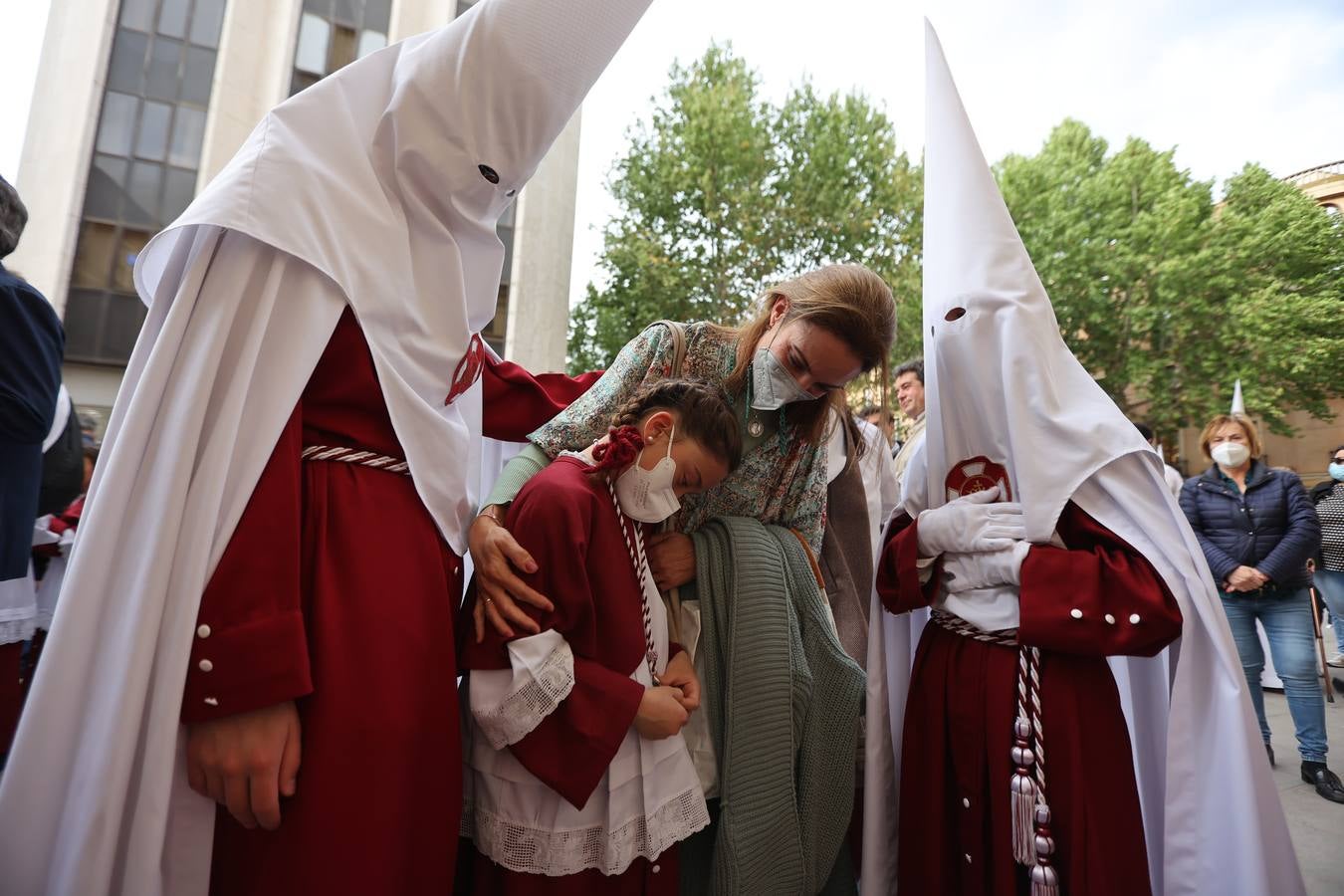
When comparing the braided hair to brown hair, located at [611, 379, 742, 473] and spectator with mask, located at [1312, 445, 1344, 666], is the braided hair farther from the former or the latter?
spectator with mask, located at [1312, 445, 1344, 666]

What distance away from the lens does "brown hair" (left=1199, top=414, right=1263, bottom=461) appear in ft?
15.9

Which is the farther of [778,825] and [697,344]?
[697,344]

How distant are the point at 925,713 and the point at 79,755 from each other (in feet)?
6.03

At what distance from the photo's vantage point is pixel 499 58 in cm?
148

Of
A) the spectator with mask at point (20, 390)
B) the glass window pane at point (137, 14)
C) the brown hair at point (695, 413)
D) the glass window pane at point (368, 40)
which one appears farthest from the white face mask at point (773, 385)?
the glass window pane at point (137, 14)

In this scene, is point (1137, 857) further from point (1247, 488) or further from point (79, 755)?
point (1247, 488)

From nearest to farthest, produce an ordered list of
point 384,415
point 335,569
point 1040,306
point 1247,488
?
point 335,569 < point 384,415 < point 1040,306 < point 1247,488

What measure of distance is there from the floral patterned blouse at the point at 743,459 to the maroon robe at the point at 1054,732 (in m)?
0.39

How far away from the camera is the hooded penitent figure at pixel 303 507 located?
112 centimetres

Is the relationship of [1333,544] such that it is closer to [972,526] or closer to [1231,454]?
[1231,454]

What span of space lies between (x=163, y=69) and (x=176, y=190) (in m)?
2.51

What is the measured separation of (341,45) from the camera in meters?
15.6

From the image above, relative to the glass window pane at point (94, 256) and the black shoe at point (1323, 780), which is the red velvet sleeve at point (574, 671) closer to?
the black shoe at point (1323, 780)

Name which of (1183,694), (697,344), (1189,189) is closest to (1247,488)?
(1183,694)
